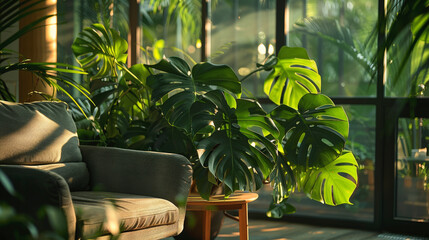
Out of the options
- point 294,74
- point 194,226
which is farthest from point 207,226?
point 294,74

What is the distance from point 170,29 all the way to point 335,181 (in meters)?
2.35

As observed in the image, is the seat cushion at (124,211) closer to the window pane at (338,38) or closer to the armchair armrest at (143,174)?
the armchair armrest at (143,174)

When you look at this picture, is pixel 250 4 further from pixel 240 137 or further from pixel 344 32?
pixel 240 137

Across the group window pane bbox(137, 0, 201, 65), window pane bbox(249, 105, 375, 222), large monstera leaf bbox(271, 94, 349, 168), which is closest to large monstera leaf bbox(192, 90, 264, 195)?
large monstera leaf bbox(271, 94, 349, 168)

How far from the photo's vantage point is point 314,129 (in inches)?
118

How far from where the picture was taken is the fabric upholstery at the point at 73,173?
8.68ft

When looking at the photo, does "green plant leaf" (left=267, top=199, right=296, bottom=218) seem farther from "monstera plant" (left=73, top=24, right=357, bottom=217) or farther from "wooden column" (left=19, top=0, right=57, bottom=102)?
"wooden column" (left=19, top=0, right=57, bottom=102)

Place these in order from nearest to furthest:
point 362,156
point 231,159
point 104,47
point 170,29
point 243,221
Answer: point 231,159, point 243,221, point 104,47, point 362,156, point 170,29

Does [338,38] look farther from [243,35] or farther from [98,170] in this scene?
[98,170]

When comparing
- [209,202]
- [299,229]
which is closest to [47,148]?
[209,202]

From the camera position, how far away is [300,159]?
2990 mm

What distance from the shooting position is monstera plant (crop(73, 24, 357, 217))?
278 centimetres

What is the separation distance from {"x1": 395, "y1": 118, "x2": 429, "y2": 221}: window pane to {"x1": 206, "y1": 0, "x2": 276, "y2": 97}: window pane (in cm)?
122

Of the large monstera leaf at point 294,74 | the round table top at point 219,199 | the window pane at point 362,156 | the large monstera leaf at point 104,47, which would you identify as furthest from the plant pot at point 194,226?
the window pane at point 362,156
